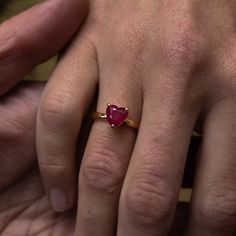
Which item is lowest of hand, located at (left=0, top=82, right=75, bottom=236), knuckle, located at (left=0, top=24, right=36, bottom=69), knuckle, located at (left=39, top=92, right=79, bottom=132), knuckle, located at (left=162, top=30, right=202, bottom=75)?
hand, located at (left=0, top=82, right=75, bottom=236)

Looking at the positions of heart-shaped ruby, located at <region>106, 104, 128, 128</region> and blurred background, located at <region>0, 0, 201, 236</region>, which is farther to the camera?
blurred background, located at <region>0, 0, 201, 236</region>

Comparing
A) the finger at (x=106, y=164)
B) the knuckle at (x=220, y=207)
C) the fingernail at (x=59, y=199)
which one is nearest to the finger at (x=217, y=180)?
the knuckle at (x=220, y=207)

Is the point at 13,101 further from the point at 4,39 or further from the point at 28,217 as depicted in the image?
the point at 28,217

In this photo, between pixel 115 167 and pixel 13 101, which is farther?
pixel 13 101

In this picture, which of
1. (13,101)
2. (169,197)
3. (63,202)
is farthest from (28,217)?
(169,197)

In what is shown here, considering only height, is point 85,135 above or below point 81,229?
above

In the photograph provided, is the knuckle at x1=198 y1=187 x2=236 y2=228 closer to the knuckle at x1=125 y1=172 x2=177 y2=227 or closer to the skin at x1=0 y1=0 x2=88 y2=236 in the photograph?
the knuckle at x1=125 y1=172 x2=177 y2=227

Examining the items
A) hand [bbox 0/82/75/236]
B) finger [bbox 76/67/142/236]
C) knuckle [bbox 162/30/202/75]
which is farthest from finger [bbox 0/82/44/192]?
knuckle [bbox 162/30/202/75]

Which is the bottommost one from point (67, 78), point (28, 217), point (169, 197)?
point (28, 217)
